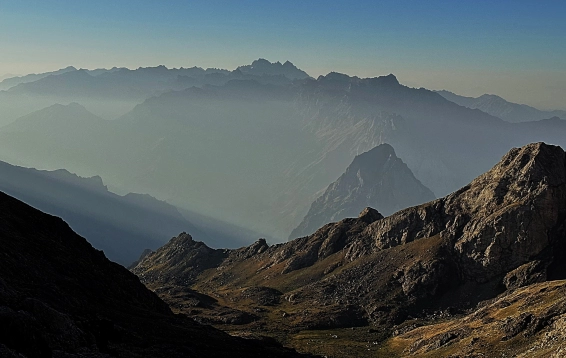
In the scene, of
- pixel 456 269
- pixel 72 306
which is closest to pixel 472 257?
pixel 456 269

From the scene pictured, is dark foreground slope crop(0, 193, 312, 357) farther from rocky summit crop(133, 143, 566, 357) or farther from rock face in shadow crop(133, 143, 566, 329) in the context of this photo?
rock face in shadow crop(133, 143, 566, 329)

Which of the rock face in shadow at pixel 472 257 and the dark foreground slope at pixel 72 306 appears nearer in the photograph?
the dark foreground slope at pixel 72 306

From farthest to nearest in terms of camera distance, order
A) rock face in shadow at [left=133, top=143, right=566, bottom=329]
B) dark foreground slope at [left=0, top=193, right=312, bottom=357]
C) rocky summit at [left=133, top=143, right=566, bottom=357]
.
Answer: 1. rock face in shadow at [left=133, top=143, right=566, bottom=329]
2. rocky summit at [left=133, top=143, right=566, bottom=357]
3. dark foreground slope at [left=0, top=193, right=312, bottom=357]

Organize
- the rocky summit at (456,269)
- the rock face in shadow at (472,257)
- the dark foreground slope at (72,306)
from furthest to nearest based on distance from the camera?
the rock face in shadow at (472,257)
the rocky summit at (456,269)
the dark foreground slope at (72,306)

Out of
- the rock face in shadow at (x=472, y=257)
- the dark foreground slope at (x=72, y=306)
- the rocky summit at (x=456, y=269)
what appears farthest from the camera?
the rock face in shadow at (x=472, y=257)

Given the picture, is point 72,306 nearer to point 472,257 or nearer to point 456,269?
point 472,257

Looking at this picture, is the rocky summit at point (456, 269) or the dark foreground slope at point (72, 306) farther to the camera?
the rocky summit at point (456, 269)

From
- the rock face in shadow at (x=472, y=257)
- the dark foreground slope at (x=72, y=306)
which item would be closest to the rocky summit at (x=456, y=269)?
the rock face in shadow at (x=472, y=257)

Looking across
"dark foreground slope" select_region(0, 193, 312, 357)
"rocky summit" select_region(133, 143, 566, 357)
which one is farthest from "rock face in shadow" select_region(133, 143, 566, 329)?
"dark foreground slope" select_region(0, 193, 312, 357)

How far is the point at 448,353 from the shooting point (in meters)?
104

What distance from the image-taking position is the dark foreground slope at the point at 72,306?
42.2m

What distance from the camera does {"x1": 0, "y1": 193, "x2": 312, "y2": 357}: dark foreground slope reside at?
138 feet

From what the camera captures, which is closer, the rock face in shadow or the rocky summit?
the rocky summit

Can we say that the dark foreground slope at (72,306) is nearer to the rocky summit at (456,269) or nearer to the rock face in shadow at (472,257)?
the rocky summit at (456,269)
